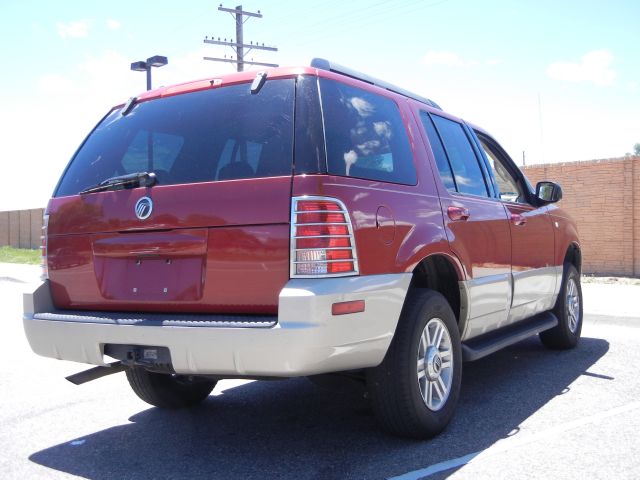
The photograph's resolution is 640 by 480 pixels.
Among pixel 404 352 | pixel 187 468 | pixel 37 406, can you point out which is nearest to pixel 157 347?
pixel 187 468

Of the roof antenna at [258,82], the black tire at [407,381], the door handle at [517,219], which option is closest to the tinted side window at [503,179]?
the door handle at [517,219]

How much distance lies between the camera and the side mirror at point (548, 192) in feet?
19.9

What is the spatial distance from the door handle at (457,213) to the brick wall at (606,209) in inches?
417

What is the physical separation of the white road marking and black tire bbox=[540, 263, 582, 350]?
6.11ft

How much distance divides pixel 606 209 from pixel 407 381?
38.7 ft

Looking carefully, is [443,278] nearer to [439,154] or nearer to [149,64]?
[439,154]

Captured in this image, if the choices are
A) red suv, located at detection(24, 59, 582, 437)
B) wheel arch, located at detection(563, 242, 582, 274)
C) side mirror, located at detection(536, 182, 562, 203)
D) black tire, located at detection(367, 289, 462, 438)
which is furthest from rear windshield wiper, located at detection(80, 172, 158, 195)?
wheel arch, located at detection(563, 242, 582, 274)

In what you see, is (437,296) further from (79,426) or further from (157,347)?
(79,426)

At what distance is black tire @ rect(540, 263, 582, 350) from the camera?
255 inches

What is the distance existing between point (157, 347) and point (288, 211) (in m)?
0.96

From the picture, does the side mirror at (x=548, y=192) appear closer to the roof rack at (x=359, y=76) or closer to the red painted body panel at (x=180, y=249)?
the roof rack at (x=359, y=76)

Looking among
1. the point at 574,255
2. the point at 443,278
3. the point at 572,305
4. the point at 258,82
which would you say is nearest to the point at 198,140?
the point at 258,82

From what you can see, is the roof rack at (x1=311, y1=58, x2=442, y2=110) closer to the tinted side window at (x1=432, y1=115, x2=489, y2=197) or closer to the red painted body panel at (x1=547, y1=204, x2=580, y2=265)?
the tinted side window at (x1=432, y1=115, x2=489, y2=197)

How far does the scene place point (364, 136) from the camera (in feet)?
12.5
